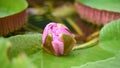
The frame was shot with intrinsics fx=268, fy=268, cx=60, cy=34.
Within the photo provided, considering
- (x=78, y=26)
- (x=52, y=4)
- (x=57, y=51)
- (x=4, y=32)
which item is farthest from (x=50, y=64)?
(x=52, y=4)

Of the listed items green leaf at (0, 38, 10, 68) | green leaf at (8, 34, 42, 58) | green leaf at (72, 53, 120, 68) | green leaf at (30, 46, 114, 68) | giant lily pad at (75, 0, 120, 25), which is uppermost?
green leaf at (0, 38, 10, 68)

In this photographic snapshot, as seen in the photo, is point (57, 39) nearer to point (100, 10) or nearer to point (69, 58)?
point (69, 58)

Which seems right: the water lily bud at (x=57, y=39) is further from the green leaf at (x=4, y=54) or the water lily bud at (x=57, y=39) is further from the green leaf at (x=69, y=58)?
the green leaf at (x=4, y=54)

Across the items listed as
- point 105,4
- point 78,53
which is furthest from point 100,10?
point 78,53

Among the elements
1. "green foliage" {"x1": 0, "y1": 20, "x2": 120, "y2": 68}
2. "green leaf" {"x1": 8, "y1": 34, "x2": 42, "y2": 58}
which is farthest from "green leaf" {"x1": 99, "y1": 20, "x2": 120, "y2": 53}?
"green leaf" {"x1": 8, "y1": 34, "x2": 42, "y2": 58}

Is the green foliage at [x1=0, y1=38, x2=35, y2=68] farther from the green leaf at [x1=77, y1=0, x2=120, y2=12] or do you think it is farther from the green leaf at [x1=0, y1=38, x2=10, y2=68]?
the green leaf at [x1=77, y1=0, x2=120, y2=12]

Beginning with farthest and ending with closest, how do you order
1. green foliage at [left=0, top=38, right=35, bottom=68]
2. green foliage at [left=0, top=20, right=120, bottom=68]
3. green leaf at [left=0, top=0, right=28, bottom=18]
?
green leaf at [left=0, top=0, right=28, bottom=18] → green foliage at [left=0, top=20, right=120, bottom=68] → green foliage at [left=0, top=38, right=35, bottom=68]

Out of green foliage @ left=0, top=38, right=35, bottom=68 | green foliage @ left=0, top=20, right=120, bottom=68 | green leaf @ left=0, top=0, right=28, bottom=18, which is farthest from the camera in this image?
green leaf @ left=0, top=0, right=28, bottom=18
